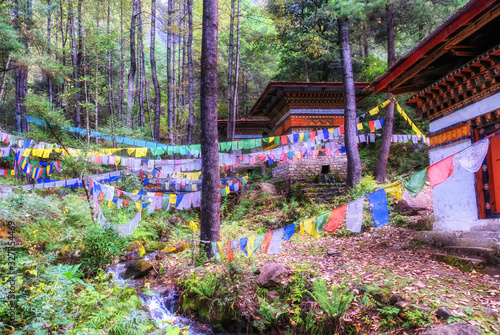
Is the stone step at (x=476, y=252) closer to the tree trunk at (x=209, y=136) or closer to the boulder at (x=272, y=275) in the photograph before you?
the boulder at (x=272, y=275)

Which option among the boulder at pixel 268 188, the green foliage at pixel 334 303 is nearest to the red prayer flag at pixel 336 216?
the green foliage at pixel 334 303

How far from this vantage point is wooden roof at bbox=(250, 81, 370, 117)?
51.7 feet

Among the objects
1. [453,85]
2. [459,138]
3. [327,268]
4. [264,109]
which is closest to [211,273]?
[327,268]

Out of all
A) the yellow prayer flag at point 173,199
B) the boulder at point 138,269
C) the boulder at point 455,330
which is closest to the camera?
the boulder at point 455,330

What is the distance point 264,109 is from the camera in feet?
68.7

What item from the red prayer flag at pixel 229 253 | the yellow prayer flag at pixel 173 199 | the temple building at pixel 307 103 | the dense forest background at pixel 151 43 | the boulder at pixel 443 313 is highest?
the dense forest background at pixel 151 43

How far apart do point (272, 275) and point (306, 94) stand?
13.0 metres

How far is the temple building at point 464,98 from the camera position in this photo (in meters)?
5.47

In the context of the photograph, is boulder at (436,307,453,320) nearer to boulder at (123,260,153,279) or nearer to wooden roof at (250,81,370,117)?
boulder at (123,260,153,279)

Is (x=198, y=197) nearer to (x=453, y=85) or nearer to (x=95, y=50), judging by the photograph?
(x=453, y=85)

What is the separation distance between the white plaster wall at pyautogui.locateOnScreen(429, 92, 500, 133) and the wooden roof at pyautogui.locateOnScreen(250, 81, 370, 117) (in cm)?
852

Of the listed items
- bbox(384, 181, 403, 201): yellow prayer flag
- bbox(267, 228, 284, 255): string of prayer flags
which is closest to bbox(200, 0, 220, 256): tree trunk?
bbox(267, 228, 284, 255): string of prayer flags

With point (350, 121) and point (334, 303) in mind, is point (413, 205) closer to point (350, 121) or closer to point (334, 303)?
point (350, 121)

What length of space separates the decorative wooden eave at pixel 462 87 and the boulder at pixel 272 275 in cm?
557
